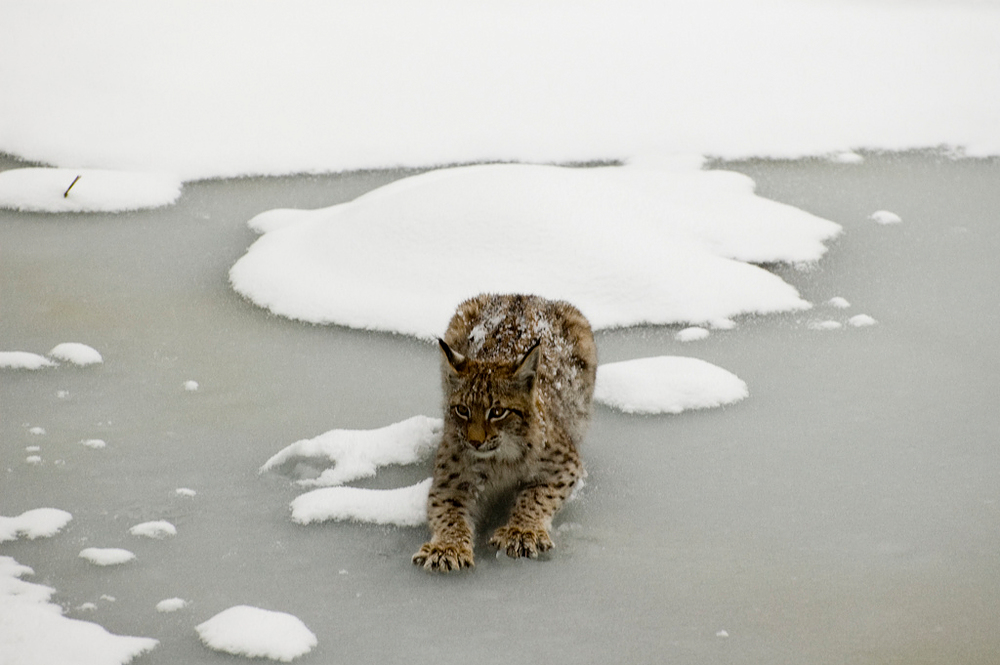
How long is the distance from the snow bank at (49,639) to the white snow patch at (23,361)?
2.22 m

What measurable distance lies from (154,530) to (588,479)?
1737 mm

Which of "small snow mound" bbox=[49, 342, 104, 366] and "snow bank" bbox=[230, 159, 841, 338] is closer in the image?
"small snow mound" bbox=[49, 342, 104, 366]

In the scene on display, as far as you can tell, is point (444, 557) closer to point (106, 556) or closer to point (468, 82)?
point (106, 556)

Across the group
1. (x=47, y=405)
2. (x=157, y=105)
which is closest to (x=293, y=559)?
(x=47, y=405)

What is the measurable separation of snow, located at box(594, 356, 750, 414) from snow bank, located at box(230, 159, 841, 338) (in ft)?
2.79

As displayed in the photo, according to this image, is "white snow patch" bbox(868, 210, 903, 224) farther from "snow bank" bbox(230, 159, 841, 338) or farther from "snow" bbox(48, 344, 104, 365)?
"snow" bbox(48, 344, 104, 365)

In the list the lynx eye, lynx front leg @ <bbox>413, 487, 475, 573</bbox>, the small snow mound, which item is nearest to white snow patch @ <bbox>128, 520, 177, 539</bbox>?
lynx front leg @ <bbox>413, 487, 475, 573</bbox>

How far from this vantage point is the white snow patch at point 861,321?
6.68m

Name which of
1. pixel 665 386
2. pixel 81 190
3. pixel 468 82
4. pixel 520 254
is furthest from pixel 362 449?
pixel 468 82

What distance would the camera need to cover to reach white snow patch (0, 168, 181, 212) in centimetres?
870

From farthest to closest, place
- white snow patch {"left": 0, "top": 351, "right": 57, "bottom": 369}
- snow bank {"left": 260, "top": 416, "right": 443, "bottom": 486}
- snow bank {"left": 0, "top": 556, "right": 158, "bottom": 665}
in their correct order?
white snow patch {"left": 0, "top": 351, "right": 57, "bottom": 369}, snow bank {"left": 260, "top": 416, "right": 443, "bottom": 486}, snow bank {"left": 0, "top": 556, "right": 158, "bottom": 665}

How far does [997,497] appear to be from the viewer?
4.79 metres

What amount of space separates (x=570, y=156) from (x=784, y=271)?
3215 mm

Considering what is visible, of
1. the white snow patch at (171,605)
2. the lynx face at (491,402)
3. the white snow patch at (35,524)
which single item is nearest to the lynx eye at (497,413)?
the lynx face at (491,402)
